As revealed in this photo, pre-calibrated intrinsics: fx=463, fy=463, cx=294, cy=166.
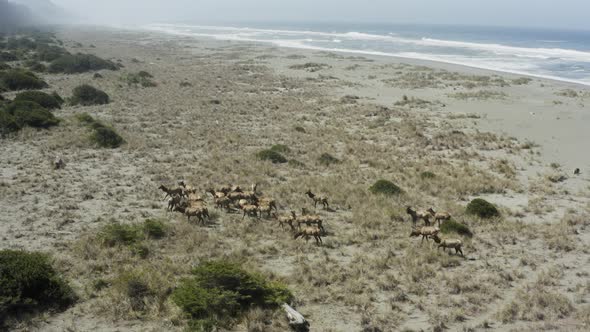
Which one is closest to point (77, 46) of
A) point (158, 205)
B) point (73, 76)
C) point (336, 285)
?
point (73, 76)

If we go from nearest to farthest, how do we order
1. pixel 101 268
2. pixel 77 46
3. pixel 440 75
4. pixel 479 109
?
pixel 101 268
pixel 479 109
pixel 440 75
pixel 77 46

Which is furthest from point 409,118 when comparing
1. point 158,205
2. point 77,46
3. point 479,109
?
point 77,46

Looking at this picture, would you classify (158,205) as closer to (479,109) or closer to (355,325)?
(355,325)

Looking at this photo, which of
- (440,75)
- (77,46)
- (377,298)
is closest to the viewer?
(377,298)

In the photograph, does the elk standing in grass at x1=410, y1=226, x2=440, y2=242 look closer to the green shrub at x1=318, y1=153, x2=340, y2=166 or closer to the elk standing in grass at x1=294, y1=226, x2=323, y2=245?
the elk standing in grass at x1=294, y1=226, x2=323, y2=245

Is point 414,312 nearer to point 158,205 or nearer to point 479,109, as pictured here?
point 158,205

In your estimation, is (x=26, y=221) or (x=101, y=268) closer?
(x=101, y=268)
